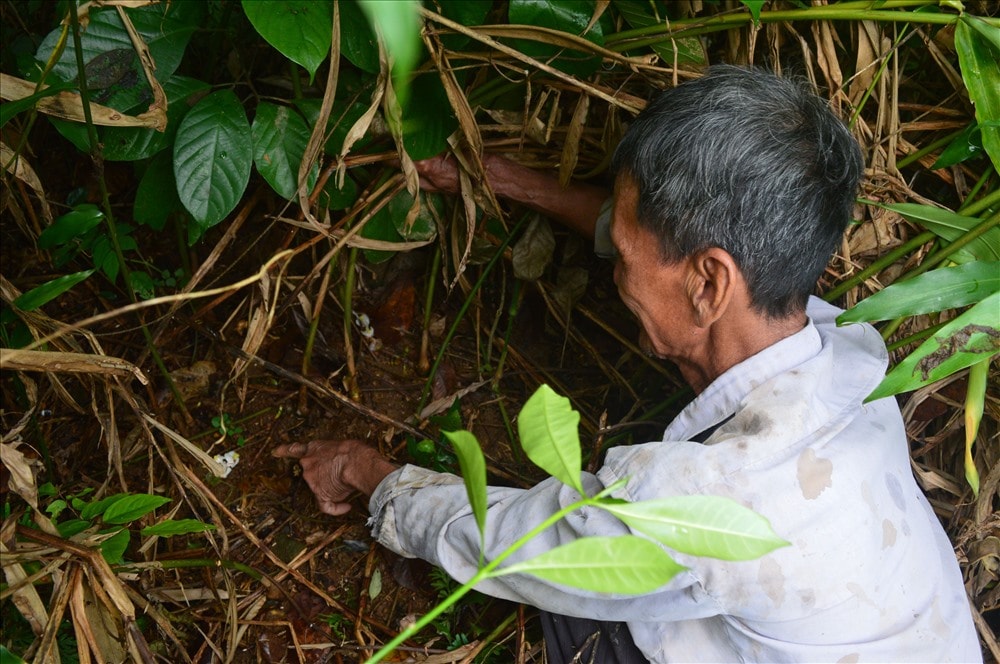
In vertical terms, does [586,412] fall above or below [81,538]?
below

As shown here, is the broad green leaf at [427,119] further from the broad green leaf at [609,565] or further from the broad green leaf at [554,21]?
the broad green leaf at [609,565]

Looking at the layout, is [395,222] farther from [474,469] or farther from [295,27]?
[474,469]

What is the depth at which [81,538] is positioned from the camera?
99 cm

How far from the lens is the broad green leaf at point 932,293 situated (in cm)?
100

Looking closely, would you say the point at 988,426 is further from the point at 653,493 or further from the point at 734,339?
the point at 653,493

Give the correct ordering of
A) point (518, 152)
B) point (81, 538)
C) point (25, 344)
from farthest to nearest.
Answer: point (518, 152) < point (25, 344) < point (81, 538)

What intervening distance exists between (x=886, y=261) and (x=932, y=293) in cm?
35

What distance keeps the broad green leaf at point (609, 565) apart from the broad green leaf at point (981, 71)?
40.6 inches

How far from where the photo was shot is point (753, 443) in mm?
1008

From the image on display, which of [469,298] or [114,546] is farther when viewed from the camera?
[469,298]

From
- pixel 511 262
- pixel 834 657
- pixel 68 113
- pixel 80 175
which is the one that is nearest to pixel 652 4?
pixel 511 262

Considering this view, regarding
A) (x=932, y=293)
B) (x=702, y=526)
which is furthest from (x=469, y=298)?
(x=702, y=526)

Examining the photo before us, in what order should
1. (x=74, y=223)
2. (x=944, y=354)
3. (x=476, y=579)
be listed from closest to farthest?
1. (x=476, y=579)
2. (x=944, y=354)
3. (x=74, y=223)

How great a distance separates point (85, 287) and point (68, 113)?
50 centimetres
